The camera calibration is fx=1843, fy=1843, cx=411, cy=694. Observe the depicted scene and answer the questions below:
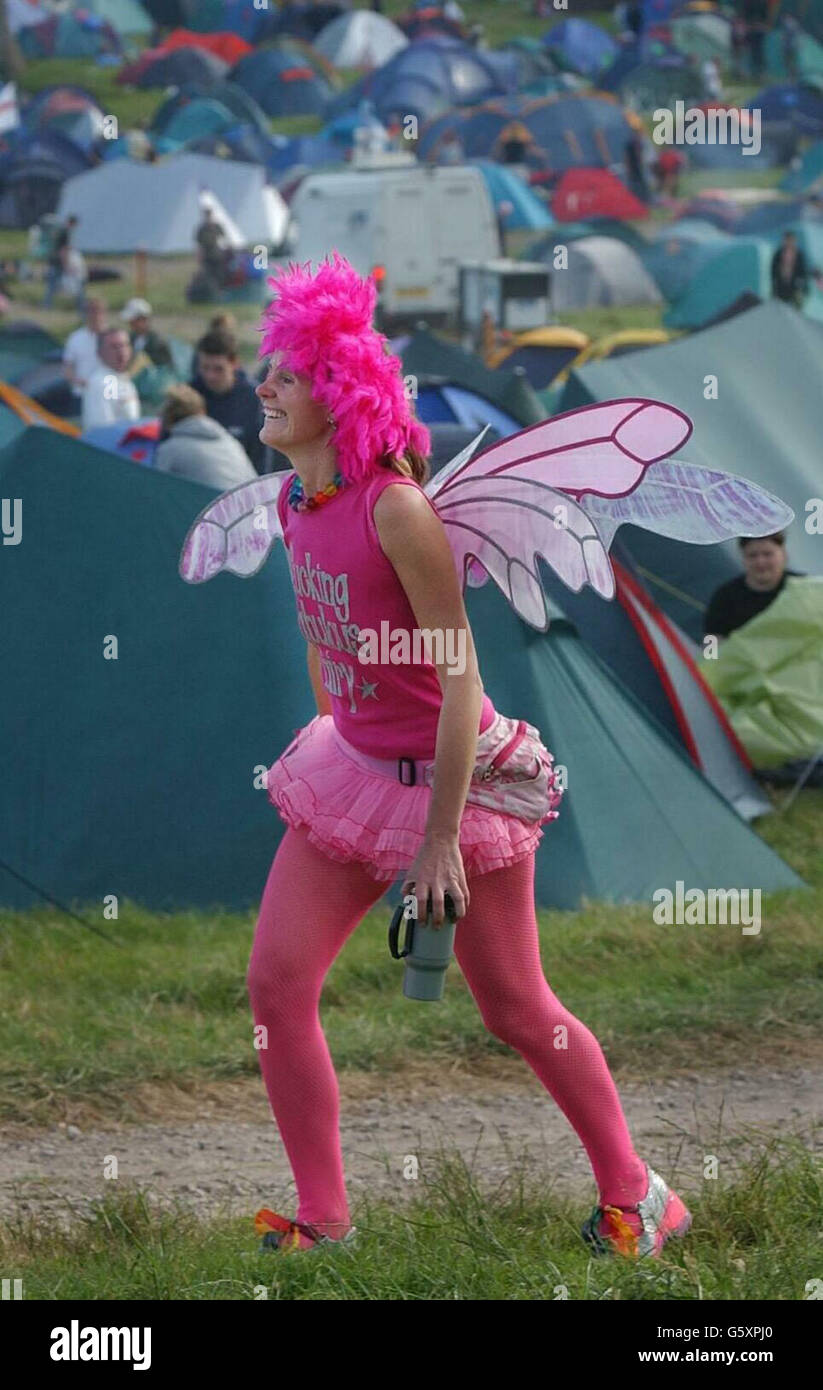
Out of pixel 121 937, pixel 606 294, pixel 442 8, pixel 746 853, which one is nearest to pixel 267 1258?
pixel 121 937

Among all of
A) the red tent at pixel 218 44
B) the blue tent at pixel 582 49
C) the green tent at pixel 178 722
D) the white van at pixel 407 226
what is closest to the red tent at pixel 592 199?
the white van at pixel 407 226

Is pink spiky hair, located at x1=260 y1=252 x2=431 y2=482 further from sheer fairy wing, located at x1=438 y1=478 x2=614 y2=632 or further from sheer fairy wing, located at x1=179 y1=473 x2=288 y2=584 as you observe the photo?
sheer fairy wing, located at x1=179 y1=473 x2=288 y2=584

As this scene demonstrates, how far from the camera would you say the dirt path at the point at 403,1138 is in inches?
149

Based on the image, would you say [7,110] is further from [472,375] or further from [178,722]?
[178,722]

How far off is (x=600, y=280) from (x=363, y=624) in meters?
19.1

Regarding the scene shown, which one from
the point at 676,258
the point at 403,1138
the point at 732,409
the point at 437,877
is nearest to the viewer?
the point at 437,877

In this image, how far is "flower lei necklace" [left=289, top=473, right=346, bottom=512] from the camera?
2932mm

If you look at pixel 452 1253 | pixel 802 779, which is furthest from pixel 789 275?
pixel 452 1253

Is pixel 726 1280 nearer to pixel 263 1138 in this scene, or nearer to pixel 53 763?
pixel 263 1138

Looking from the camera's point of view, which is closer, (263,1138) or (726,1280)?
(726,1280)

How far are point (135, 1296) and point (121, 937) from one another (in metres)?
2.43

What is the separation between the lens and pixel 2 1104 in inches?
166

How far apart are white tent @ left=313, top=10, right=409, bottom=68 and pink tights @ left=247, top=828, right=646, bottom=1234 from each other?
122 ft

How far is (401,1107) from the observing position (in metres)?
4.28
